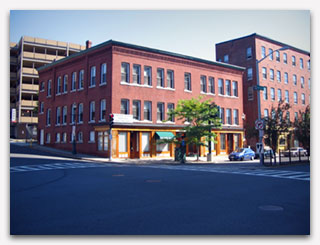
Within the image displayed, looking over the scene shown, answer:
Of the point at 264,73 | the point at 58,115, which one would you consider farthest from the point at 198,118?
the point at 264,73

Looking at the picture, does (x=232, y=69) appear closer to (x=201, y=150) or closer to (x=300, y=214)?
(x=201, y=150)

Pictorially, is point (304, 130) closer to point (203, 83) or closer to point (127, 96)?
point (203, 83)

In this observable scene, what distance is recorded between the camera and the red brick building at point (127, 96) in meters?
32.6

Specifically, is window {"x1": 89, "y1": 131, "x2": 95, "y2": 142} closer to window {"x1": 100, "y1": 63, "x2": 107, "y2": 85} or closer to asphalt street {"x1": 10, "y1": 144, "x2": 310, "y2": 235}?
window {"x1": 100, "y1": 63, "x2": 107, "y2": 85}

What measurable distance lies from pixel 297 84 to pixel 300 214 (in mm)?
40611

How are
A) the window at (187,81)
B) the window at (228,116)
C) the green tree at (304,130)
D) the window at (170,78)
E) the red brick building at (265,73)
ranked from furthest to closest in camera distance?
the red brick building at (265,73)
the window at (228,116)
the window at (187,81)
the window at (170,78)
the green tree at (304,130)

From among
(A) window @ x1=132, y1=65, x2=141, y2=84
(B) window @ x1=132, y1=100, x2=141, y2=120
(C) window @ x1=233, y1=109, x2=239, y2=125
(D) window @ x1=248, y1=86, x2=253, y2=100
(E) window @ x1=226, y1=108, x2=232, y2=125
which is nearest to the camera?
(B) window @ x1=132, y1=100, x2=141, y2=120

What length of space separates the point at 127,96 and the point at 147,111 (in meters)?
3.12

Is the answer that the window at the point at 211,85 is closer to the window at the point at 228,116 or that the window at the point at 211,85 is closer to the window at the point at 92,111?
the window at the point at 228,116

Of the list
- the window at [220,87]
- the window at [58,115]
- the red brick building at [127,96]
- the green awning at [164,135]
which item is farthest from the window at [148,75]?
the window at [58,115]

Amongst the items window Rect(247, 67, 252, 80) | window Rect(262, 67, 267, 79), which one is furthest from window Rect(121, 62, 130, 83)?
window Rect(262, 67, 267, 79)

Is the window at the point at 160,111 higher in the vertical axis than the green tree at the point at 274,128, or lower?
higher

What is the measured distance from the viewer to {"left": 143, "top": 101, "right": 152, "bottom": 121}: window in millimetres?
34406

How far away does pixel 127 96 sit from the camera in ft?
108
